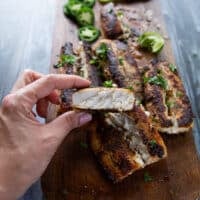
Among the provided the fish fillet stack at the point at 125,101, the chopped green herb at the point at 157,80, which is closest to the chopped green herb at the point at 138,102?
the fish fillet stack at the point at 125,101

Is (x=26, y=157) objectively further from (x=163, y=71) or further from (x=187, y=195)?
(x=163, y=71)

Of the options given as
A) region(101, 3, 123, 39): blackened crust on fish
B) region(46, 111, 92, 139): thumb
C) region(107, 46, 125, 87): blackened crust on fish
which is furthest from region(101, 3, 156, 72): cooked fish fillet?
region(46, 111, 92, 139): thumb

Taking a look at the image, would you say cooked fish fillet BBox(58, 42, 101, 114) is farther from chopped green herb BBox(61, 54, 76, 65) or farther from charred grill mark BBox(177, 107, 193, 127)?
charred grill mark BBox(177, 107, 193, 127)

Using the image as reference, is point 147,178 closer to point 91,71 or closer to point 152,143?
point 152,143

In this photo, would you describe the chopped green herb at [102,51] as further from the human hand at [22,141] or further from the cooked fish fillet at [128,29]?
the human hand at [22,141]

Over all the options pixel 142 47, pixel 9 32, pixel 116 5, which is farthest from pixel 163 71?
pixel 9 32
